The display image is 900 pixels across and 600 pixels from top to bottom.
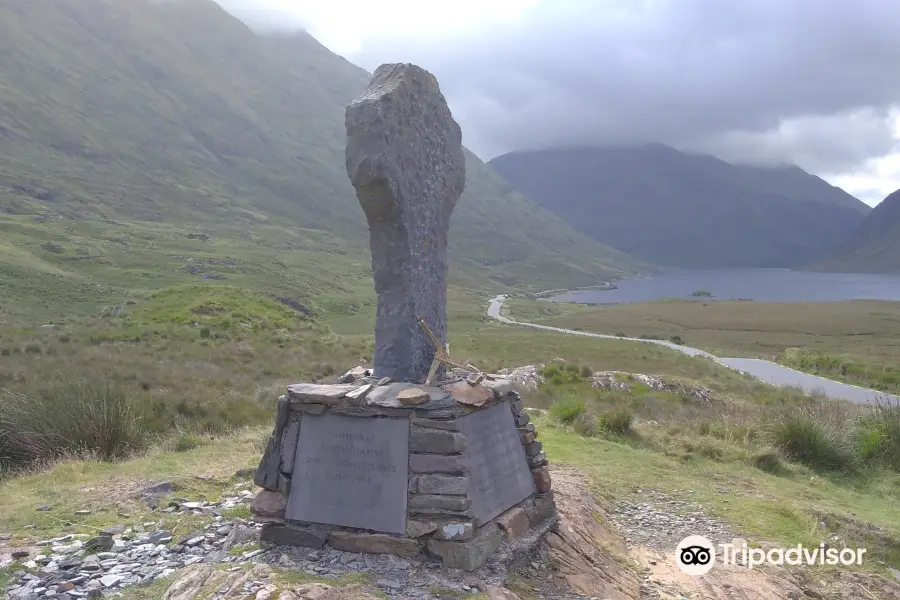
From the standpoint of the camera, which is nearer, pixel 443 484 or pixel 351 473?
pixel 443 484

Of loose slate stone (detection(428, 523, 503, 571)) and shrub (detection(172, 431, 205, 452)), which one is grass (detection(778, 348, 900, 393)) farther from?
loose slate stone (detection(428, 523, 503, 571))

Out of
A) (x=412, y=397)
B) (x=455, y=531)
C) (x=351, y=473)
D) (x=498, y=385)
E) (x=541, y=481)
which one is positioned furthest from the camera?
(x=541, y=481)

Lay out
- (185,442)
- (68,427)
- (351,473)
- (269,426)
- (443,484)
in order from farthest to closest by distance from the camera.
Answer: (269,426) → (185,442) → (68,427) → (351,473) → (443,484)

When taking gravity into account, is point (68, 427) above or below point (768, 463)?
above

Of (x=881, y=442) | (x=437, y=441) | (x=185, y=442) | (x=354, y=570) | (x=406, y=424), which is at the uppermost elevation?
(x=406, y=424)

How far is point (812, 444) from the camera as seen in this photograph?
11961 mm

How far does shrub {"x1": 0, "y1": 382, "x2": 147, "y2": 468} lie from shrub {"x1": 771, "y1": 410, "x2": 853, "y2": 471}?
11.3m

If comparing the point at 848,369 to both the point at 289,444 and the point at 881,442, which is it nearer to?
the point at 881,442

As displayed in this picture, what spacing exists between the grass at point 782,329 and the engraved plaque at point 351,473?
29936 millimetres

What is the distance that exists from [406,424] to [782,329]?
244 feet

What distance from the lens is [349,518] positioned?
19.4ft

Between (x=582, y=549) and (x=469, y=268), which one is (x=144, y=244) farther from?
(x=469, y=268)

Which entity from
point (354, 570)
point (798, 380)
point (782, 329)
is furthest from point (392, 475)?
point (782, 329)

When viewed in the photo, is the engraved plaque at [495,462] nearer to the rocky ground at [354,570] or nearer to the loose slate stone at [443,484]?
the loose slate stone at [443,484]
